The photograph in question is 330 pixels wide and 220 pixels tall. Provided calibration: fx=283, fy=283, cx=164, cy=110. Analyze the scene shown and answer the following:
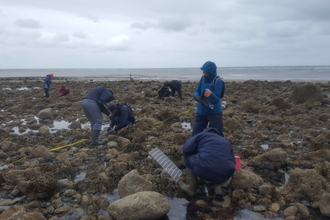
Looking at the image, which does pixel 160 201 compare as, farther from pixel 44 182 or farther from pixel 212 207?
pixel 44 182

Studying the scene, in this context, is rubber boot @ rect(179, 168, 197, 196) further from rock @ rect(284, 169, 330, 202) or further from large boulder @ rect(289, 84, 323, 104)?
large boulder @ rect(289, 84, 323, 104)

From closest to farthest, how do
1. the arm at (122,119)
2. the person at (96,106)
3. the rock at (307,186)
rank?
1. the rock at (307,186)
2. the person at (96,106)
3. the arm at (122,119)

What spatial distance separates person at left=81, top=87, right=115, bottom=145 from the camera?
675 centimetres

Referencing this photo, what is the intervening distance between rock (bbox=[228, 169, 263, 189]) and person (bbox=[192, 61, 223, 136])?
113 centimetres

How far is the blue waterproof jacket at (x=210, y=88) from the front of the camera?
17.1ft

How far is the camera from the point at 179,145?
6.67m

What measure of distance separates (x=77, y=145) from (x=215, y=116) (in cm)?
345

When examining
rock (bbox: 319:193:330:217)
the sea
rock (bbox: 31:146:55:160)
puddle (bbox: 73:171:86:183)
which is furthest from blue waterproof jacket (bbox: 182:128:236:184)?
the sea

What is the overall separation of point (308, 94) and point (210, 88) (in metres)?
8.74

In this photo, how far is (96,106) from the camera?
681 centimetres

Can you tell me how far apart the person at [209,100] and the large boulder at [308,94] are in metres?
8.41

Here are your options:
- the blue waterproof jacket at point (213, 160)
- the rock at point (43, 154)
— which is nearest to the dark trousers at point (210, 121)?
the blue waterproof jacket at point (213, 160)

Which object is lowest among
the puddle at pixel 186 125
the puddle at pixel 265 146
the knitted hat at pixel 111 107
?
the puddle at pixel 265 146

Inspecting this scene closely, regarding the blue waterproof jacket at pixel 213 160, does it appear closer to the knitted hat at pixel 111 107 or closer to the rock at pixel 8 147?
the knitted hat at pixel 111 107
